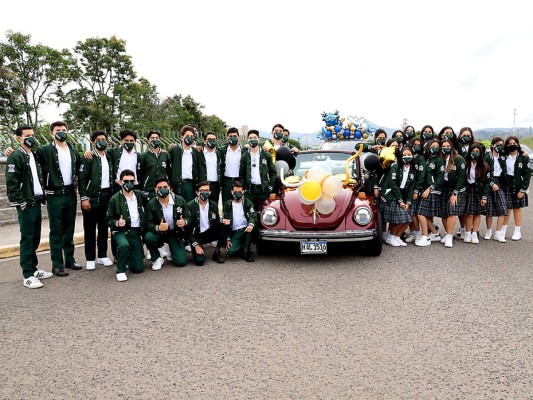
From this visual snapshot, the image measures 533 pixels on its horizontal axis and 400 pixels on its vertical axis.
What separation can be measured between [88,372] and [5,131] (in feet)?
25.3

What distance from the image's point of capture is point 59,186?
5562mm

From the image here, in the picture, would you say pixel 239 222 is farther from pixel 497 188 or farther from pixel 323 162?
pixel 497 188

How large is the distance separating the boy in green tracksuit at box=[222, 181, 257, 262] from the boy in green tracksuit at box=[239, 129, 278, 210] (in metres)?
0.54

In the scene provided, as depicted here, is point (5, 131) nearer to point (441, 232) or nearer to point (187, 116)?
point (441, 232)

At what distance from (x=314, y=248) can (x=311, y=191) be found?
793 millimetres

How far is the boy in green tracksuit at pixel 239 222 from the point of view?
20.3ft

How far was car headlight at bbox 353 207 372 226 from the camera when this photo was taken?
584 centimetres

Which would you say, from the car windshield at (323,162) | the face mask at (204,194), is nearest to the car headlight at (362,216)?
the car windshield at (323,162)

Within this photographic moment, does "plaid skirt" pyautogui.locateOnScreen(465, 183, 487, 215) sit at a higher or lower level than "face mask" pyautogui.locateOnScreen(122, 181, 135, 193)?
lower

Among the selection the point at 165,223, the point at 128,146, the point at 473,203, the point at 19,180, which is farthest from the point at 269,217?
the point at 473,203

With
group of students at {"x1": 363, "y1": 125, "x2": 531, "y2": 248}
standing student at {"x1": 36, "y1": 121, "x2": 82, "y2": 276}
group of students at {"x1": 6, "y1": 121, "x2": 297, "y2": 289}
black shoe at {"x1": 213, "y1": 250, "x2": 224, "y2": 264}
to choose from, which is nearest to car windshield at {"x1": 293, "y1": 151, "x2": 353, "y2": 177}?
group of students at {"x1": 363, "y1": 125, "x2": 531, "y2": 248}

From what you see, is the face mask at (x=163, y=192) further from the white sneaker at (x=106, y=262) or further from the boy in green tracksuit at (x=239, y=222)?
the white sneaker at (x=106, y=262)

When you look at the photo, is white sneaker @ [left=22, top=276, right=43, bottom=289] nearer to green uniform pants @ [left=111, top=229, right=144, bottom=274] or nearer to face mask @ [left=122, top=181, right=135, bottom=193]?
green uniform pants @ [left=111, top=229, right=144, bottom=274]

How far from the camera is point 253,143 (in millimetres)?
6934
